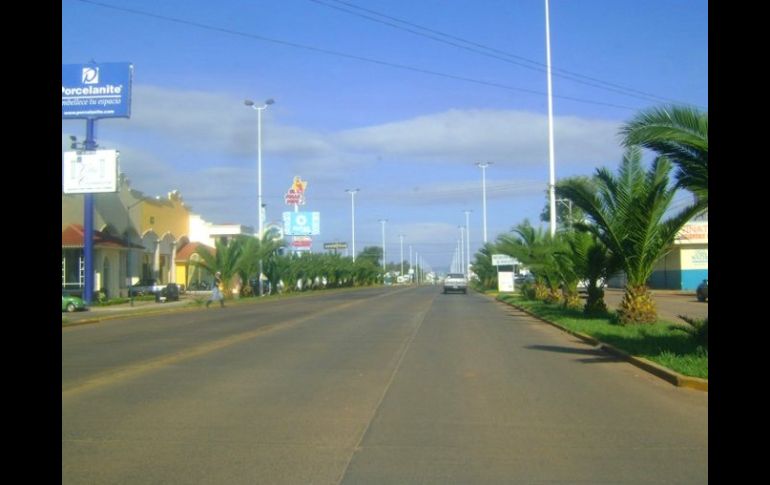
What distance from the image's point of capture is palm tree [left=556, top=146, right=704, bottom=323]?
66.0 ft

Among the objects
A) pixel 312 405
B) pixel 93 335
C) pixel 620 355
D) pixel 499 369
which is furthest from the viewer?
pixel 93 335

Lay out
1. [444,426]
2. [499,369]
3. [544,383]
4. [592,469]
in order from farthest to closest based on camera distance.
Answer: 1. [499,369]
2. [544,383]
3. [444,426]
4. [592,469]

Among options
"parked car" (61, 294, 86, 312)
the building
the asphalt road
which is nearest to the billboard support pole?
"parked car" (61, 294, 86, 312)

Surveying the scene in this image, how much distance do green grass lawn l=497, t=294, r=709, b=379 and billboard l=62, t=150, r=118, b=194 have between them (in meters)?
24.8

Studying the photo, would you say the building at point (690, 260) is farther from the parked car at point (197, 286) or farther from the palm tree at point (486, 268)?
the parked car at point (197, 286)

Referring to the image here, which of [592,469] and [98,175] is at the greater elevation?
[98,175]

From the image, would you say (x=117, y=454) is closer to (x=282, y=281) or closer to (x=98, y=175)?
(x=98, y=175)

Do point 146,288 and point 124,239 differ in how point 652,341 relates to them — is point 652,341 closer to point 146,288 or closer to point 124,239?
point 124,239

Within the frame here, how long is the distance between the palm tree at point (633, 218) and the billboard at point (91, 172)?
26.1 meters

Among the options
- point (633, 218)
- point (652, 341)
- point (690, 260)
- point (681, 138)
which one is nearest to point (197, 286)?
point (690, 260)

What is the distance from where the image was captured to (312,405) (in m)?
10.2
